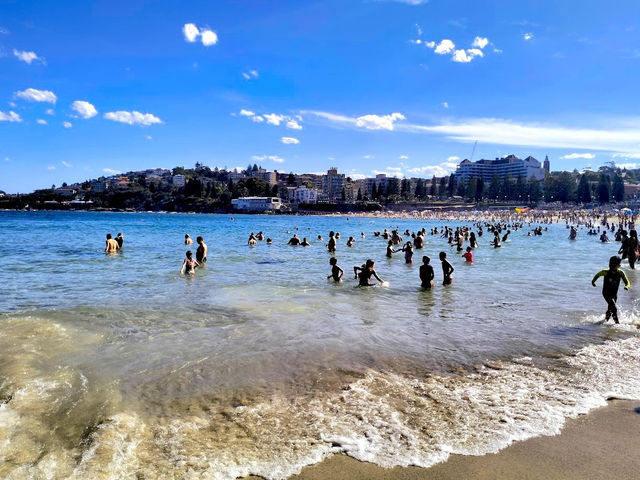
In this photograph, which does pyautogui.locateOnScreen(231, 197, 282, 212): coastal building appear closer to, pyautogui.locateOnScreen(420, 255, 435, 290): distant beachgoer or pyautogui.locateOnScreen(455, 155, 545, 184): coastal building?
pyautogui.locateOnScreen(455, 155, 545, 184): coastal building

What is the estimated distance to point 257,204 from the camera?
151250mm

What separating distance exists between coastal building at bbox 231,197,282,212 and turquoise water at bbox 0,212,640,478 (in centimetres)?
13823

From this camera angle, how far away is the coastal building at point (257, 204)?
490 ft

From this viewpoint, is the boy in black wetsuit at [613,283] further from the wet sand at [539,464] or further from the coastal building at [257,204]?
the coastal building at [257,204]

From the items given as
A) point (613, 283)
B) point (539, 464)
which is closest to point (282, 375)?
point (539, 464)

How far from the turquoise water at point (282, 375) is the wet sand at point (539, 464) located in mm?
148

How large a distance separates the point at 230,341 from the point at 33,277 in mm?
10646

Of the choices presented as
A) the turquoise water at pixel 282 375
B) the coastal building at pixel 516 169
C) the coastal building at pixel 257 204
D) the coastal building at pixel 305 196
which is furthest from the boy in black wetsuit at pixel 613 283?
the coastal building at pixel 516 169

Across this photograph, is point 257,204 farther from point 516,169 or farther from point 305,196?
point 516,169

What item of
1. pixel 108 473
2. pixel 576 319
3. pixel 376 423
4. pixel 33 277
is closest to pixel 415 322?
pixel 576 319

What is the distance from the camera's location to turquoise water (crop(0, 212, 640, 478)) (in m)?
3.97

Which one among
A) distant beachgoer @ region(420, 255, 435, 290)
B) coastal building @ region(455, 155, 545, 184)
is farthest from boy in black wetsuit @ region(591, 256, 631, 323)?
coastal building @ region(455, 155, 545, 184)

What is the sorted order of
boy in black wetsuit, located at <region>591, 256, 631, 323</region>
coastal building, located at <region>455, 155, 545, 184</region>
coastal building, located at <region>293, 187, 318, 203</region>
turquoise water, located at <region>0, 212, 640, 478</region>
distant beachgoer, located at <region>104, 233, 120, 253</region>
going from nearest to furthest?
turquoise water, located at <region>0, 212, 640, 478</region>, boy in black wetsuit, located at <region>591, 256, 631, 323</region>, distant beachgoer, located at <region>104, 233, 120, 253</region>, coastal building, located at <region>293, 187, 318, 203</region>, coastal building, located at <region>455, 155, 545, 184</region>

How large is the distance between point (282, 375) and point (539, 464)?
321cm
